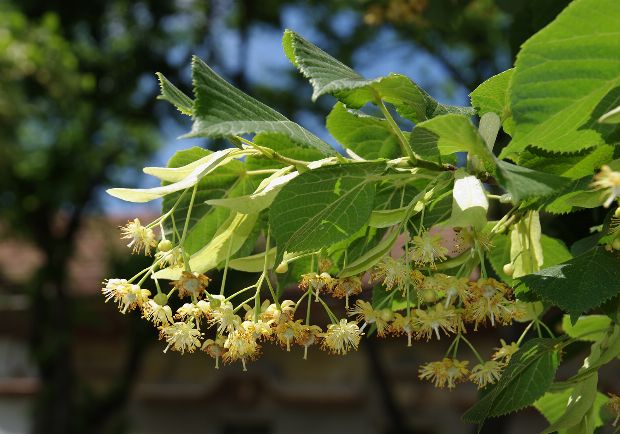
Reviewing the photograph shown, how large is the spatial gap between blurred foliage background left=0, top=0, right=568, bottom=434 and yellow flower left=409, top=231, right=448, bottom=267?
5.30m

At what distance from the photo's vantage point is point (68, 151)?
756 centimetres

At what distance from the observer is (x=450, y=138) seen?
74 centimetres

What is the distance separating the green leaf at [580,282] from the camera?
0.80m

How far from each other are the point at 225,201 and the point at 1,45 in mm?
6215

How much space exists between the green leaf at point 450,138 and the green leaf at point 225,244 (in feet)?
0.66

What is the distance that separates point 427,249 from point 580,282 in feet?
0.55

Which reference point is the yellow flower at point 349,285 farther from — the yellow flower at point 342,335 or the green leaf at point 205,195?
the green leaf at point 205,195

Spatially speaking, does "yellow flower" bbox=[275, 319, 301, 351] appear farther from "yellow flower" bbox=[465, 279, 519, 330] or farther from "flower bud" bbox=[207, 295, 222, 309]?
"yellow flower" bbox=[465, 279, 519, 330]

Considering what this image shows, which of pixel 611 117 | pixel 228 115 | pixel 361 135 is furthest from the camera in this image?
pixel 361 135

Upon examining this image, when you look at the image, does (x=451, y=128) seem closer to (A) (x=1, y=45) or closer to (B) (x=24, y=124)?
(A) (x=1, y=45)

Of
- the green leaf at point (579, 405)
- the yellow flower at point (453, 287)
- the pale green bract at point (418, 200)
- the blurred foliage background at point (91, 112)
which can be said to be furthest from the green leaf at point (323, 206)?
the blurred foliage background at point (91, 112)

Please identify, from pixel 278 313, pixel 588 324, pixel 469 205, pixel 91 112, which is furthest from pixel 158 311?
pixel 91 112

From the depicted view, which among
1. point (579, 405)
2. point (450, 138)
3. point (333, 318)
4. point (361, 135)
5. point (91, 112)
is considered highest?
point (91, 112)

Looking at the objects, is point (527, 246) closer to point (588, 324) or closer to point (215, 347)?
point (588, 324)
